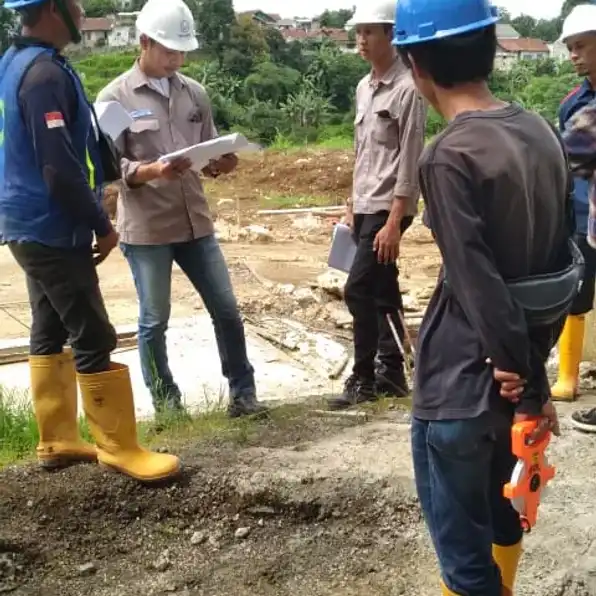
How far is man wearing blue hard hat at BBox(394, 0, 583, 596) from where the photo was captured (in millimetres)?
2197

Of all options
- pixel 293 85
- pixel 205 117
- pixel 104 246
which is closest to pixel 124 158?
pixel 205 117

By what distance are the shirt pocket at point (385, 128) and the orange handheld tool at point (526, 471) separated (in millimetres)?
2872

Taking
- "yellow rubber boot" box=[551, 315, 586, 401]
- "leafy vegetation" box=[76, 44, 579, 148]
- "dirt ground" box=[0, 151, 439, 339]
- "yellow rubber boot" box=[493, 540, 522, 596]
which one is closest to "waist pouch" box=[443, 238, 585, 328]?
"yellow rubber boot" box=[493, 540, 522, 596]

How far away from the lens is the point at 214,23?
4306 cm

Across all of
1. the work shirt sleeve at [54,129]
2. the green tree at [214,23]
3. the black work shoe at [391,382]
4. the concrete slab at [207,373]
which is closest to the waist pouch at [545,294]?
the work shirt sleeve at [54,129]

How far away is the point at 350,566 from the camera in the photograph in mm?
3479

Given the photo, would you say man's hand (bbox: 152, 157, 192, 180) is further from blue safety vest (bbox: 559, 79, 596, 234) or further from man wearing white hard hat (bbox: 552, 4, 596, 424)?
blue safety vest (bbox: 559, 79, 596, 234)

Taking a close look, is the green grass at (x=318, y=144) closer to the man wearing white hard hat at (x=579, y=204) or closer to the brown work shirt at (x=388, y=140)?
the brown work shirt at (x=388, y=140)

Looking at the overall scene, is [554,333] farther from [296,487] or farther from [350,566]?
[296,487]

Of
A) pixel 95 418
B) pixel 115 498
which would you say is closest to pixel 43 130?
pixel 95 418

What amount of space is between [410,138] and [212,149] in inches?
42.9

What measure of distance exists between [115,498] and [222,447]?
665 mm

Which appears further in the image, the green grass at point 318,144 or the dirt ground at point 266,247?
the green grass at point 318,144

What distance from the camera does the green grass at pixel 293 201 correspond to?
18125 millimetres
